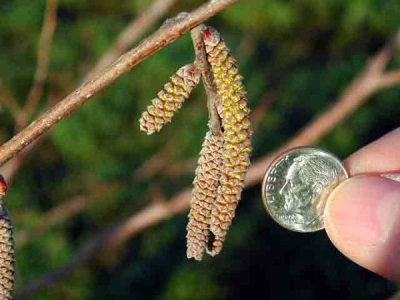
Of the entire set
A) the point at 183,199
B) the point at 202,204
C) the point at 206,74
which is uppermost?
the point at 206,74

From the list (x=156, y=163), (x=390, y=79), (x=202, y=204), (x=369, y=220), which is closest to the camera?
(x=202, y=204)

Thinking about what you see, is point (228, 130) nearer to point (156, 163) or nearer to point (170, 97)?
point (170, 97)

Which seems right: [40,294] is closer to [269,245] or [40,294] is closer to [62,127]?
[62,127]

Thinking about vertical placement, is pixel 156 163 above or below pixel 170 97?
below

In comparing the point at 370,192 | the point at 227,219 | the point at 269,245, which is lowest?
the point at 269,245

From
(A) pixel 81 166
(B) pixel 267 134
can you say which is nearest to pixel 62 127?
(A) pixel 81 166

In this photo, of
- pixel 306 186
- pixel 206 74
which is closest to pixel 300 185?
pixel 306 186

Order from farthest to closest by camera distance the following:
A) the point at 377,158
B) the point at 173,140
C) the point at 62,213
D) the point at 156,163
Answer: the point at 173,140 → the point at 156,163 → the point at 62,213 → the point at 377,158

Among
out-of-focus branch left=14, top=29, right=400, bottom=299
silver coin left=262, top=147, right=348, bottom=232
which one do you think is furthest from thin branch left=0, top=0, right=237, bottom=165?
out-of-focus branch left=14, top=29, right=400, bottom=299
